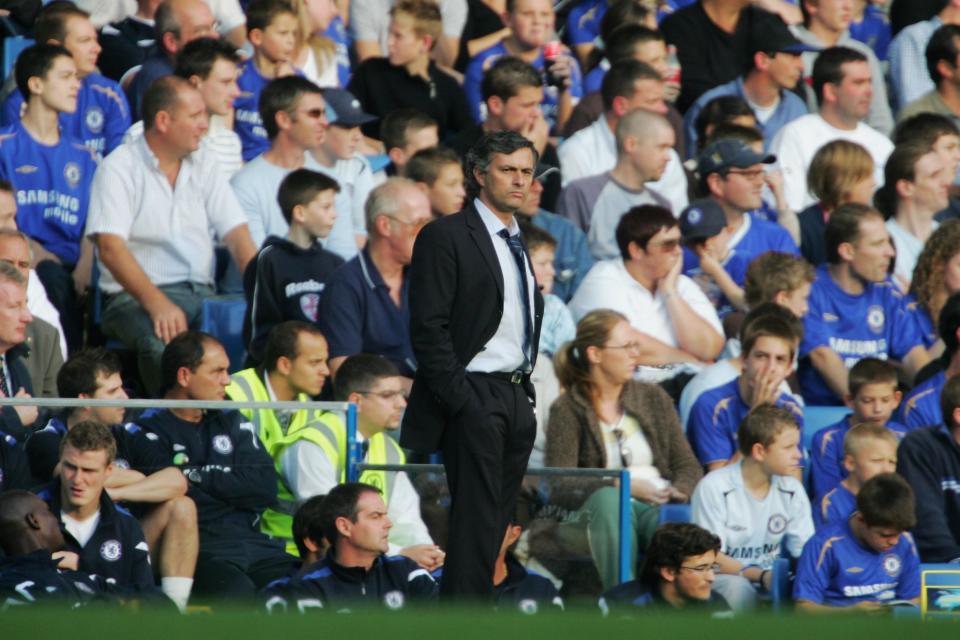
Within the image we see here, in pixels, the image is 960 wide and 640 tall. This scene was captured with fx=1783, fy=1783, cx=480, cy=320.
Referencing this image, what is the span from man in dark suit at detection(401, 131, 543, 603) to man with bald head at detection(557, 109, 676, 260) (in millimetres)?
3916

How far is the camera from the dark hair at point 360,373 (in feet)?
25.2

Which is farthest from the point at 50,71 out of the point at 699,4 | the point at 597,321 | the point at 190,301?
the point at 699,4

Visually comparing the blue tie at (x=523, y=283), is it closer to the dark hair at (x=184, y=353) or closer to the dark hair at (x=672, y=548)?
the dark hair at (x=672, y=548)

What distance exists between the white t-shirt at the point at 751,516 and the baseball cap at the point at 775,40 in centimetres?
445

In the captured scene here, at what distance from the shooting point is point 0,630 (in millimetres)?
2658

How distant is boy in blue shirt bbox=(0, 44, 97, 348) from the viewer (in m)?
8.98

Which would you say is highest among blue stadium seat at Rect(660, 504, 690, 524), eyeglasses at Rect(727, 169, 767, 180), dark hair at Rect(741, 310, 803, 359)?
eyeglasses at Rect(727, 169, 767, 180)

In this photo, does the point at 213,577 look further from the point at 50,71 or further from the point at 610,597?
the point at 50,71

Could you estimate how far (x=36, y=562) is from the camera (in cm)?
615

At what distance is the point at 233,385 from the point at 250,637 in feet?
17.0

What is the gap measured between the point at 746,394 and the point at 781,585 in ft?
3.66

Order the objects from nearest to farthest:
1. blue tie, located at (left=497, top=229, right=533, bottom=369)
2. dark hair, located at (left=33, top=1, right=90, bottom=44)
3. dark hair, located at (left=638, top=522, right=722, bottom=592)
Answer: blue tie, located at (left=497, top=229, right=533, bottom=369), dark hair, located at (left=638, top=522, right=722, bottom=592), dark hair, located at (left=33, top=1, right=90, bottom=44)

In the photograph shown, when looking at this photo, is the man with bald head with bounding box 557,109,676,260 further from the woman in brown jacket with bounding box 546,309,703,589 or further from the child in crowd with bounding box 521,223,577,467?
the woman in brown jacket with bounding box 546,309,703,589

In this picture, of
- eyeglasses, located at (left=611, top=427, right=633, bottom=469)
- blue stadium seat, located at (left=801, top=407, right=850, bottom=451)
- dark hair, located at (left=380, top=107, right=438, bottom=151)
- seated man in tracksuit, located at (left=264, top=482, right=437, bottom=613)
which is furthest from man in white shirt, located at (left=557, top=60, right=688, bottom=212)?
seated man in tracksuit, located at (left=264, top=482, right=437, bottom=613)
